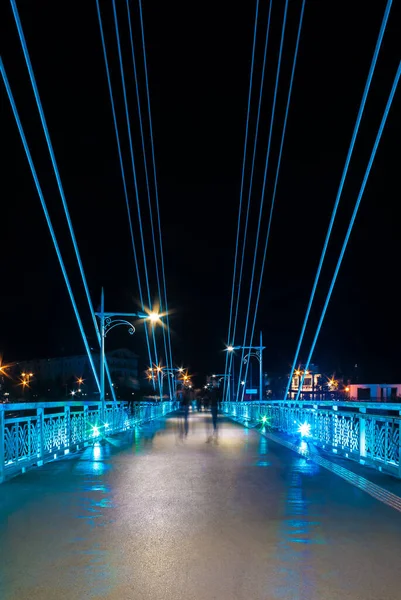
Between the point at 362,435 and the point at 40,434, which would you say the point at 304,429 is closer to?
the point at 362,435

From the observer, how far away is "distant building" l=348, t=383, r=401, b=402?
67719 millimetres

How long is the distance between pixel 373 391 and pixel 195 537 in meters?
71.2

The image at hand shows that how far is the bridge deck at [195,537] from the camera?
4152 millimetres

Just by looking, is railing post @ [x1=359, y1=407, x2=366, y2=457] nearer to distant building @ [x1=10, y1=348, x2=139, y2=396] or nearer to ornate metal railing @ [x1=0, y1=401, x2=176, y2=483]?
ornate metal railing @ [x1=0, y1=401, x2=176, y2=483]

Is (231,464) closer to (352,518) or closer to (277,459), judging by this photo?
(277,459)

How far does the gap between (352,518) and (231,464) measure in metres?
4.98

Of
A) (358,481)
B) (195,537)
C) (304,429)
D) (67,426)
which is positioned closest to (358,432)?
(358,481)

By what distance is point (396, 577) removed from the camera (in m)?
4.35

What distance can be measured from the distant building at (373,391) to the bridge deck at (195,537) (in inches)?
2415

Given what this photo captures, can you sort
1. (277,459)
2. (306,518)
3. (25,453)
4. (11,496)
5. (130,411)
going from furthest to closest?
(130,411), (277,459), (25,453), (11,496), (306,518)

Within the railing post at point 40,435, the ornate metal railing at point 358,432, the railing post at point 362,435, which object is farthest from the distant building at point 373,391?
the railing post at point 40,435

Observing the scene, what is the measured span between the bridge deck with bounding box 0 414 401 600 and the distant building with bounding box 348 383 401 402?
61.3 meters

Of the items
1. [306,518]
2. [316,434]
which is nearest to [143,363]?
[316,434]

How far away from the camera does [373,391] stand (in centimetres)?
7250
